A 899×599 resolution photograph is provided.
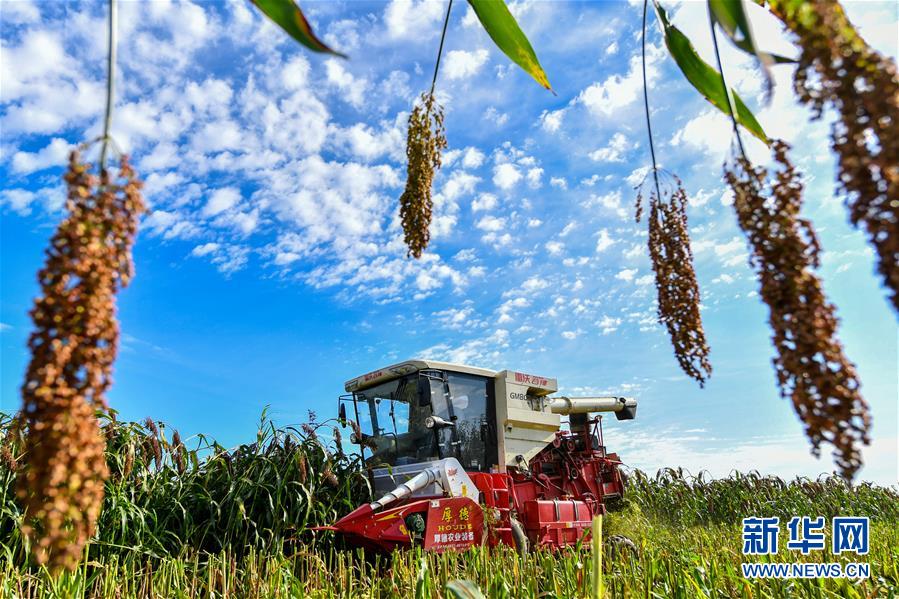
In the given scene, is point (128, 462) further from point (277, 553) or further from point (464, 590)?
point (464, 590)

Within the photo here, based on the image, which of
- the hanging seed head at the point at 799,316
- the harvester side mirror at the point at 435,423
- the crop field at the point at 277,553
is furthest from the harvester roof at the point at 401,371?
the hanging seed head at the point at 799,316

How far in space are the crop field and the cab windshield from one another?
1.03 meters

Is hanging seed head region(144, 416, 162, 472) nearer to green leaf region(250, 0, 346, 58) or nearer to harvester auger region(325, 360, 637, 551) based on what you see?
harvester auger region(325, 360, 637, 551)

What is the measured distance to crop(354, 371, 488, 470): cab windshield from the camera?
11047 mm

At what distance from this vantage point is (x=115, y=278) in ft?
3.44

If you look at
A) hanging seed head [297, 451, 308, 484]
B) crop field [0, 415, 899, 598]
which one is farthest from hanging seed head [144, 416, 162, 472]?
hanging seed head [297, 451, 308, 484]

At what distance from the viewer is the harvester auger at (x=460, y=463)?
926 centimetres

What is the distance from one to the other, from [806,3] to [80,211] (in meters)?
1.20

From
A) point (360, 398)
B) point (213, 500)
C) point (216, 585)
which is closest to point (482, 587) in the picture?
point (216, 585)

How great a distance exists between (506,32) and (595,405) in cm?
1509

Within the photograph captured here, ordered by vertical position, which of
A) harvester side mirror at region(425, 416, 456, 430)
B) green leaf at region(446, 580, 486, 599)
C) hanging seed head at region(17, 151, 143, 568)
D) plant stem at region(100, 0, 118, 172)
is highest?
plant stem at region(100, 0, 118, 172)

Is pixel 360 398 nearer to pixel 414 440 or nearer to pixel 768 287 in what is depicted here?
pixel 414 440

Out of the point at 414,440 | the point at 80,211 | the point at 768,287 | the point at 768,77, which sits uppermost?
the point at 768,77

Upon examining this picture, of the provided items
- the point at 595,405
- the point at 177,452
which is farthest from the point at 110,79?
the point at 595,405
